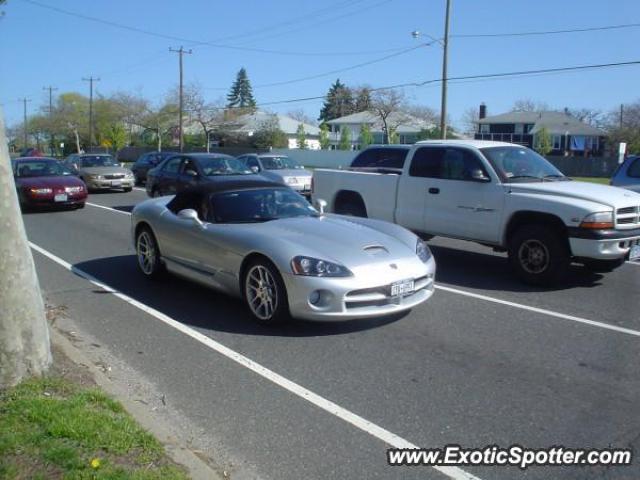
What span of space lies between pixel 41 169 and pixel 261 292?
14269 mm

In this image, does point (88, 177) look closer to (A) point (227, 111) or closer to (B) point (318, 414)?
(B) point (318, 414)

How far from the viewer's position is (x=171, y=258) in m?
7.73

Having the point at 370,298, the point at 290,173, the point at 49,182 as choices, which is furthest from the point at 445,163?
the point at 49,182

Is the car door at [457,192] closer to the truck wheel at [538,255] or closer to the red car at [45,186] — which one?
the truck wheel at [538,255]

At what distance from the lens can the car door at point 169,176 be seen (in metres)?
16.1

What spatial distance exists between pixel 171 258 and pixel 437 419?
14.7 feet

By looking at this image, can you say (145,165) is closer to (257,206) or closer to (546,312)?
(257,206)

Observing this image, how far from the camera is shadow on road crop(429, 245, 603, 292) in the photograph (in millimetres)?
8133

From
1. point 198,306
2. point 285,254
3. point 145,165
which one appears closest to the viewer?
point 285,254

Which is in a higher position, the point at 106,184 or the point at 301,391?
the point at 106,184

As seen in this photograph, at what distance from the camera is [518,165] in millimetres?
8883

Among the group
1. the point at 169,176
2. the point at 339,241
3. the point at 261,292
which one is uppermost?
the point at 169,176

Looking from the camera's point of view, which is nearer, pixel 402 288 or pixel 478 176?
pixel 402 288

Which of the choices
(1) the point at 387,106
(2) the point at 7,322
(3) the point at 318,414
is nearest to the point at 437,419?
(3) the point at 318,414
